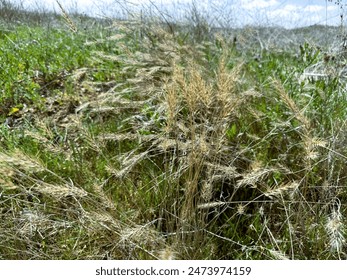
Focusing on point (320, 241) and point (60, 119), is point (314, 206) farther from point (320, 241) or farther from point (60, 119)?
point (60, 119)

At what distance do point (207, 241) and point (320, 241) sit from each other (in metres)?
0.44

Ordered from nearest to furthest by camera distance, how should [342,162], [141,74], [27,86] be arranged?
[342,162] → [141,74] → [27,86]

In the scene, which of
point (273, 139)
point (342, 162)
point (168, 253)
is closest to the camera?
point (168, 253)

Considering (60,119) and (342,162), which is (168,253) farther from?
(60,119)

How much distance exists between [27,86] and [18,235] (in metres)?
2.06

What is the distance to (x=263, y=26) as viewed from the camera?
607cm

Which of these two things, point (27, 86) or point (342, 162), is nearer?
point (342, 162)

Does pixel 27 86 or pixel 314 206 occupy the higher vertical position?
pixel 27 86

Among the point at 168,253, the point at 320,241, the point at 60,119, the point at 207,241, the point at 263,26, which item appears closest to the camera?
the point at 168,253

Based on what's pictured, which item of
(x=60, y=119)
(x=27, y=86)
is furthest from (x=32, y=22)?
(x=60, y=119)

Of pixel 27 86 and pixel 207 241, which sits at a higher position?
pixel 27 86

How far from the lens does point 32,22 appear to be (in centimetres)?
772

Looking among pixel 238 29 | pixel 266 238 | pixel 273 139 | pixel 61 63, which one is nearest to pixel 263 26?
pixel 238 29

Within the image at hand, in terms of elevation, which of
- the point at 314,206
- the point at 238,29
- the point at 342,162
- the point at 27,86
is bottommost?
the point at 314,206
